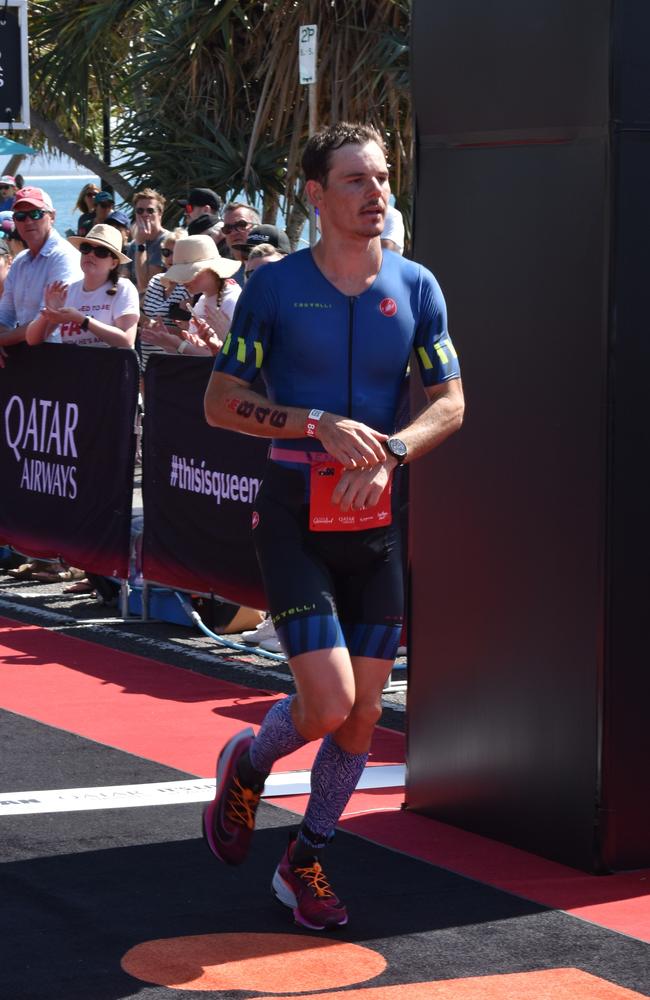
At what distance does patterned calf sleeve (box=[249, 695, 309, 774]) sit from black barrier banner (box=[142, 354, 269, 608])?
3738 mm

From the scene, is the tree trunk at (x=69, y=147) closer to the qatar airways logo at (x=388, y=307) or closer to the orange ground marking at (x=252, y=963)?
the qatar airways logo at (x=388, y=307)

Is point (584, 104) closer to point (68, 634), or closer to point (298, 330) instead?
point (298, 330)

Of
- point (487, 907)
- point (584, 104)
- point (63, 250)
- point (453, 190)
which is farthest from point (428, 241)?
point (63, 250)

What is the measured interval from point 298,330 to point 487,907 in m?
1.73

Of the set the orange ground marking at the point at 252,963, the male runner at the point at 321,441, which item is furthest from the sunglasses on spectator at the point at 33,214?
the orange ground marking at the point at 252,963

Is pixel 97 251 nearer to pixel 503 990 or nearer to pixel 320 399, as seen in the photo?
pixel 320 399

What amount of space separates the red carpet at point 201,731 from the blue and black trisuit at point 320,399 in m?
0.98

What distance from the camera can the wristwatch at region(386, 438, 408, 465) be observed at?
453 centimetres

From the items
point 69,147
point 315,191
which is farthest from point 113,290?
point 69,147

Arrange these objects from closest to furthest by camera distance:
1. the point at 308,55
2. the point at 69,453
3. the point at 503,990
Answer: the point at 503,990
the point at 69,453
the point at 308,55

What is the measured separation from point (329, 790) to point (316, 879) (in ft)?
0.83

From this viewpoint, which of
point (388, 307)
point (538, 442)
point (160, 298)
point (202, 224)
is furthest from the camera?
point (202, 224)

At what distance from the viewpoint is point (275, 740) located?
15.7 ft

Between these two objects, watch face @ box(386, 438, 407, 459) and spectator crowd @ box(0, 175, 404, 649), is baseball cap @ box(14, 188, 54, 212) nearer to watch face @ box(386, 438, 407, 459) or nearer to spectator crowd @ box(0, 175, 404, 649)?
spectator crowd @ box(0, 175, 404, 649)
